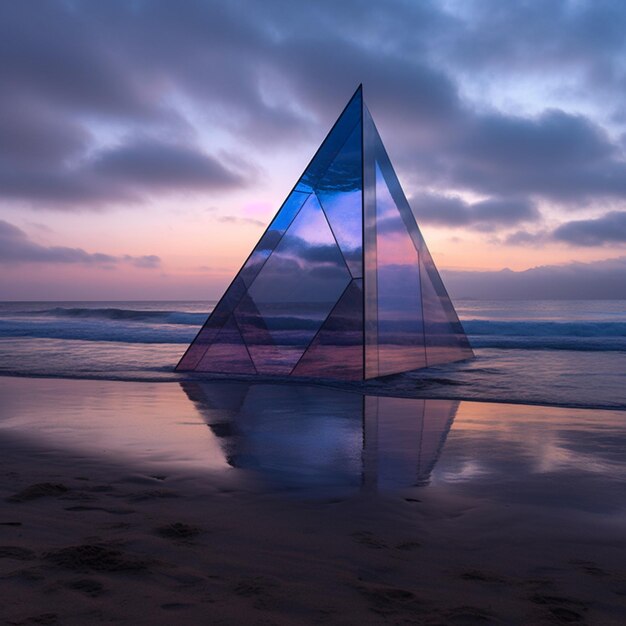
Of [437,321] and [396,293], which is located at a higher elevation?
[396,293]

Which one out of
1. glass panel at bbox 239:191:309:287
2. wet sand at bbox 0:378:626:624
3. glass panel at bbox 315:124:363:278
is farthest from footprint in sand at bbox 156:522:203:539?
glass panel at bbox 239:191:309:287

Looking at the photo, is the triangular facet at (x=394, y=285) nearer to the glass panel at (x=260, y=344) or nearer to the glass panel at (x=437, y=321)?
the glass panel at (x=437, y=321)

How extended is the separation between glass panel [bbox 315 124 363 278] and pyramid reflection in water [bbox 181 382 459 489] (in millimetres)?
2228

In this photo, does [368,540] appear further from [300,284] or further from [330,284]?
[300,284]

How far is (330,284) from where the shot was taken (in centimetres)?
903

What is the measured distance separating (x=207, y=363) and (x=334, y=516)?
723 cm

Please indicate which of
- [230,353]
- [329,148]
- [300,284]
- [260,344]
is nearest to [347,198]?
[329,148]

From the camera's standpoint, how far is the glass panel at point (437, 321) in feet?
35.0

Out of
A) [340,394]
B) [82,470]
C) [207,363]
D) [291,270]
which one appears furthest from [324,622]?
[207,363]

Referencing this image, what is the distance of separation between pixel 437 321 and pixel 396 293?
1.74 metres

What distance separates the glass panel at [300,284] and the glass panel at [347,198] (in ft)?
0.44

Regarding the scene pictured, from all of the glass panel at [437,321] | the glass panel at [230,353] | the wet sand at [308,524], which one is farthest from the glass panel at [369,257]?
the wet sand at [308,524]

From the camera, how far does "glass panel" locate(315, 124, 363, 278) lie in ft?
29.2

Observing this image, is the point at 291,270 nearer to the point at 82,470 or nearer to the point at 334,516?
the point at 82,470
